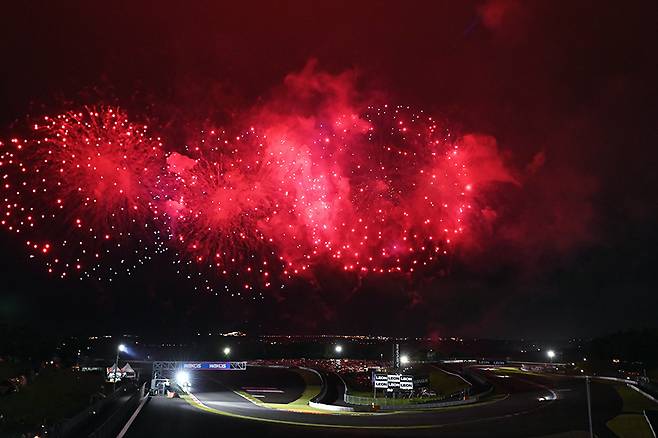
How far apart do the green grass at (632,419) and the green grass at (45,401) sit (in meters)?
32.9

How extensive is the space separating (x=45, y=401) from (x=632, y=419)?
42.5 metres

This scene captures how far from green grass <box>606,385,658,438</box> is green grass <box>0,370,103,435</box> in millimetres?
32863

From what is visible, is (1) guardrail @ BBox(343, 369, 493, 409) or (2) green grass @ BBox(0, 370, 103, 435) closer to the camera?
(2) green grass @ BBox(0, 370, 103, 435)

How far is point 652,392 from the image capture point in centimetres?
5338

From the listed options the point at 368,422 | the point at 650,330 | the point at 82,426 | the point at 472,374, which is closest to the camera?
the point at 82,426

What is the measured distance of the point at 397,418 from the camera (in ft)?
138

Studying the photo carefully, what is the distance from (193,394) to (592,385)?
43.7 meters

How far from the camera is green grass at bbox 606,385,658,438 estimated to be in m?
33.7

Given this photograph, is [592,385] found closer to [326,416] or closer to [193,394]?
[326,416]

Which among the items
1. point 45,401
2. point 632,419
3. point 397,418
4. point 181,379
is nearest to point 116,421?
point 45,401

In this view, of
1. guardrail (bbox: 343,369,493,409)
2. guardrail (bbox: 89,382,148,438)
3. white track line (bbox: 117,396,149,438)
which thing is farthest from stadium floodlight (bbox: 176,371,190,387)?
guardrail (bbox: 89,382,148,438)

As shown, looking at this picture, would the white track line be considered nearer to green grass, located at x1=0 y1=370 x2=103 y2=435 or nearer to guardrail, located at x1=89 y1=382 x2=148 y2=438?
guardrail, located at x1=89 y1=382 x2=148 y2=438

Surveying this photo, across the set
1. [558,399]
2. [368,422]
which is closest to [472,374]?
[558,399]

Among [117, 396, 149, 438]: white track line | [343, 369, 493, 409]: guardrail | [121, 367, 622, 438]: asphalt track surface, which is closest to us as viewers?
[117, 396, 149, 438]: white track line
